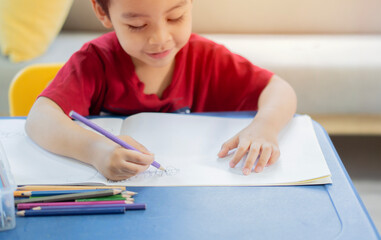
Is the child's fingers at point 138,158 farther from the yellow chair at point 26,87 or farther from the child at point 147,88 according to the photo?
the yellow chair at point 26,87

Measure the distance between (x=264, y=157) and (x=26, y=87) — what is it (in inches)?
21.8

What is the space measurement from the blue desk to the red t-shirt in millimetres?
342

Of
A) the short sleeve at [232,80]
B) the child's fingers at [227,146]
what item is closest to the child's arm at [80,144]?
the child's fingers at [227,146]

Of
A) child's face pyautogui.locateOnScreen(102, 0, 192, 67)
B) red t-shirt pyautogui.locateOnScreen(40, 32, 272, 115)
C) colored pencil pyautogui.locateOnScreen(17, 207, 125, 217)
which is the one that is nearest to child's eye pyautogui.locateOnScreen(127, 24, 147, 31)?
child's face pyautogui.locateOnScreen(102, 0, 192, 67)

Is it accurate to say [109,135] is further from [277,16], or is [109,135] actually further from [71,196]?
[277,16]

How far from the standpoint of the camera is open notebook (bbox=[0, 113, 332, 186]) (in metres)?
0.69

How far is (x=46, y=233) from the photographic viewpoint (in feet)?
1.87

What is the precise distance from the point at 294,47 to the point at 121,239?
1.50 metres

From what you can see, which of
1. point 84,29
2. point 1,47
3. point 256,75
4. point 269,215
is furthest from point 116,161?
point 84,29

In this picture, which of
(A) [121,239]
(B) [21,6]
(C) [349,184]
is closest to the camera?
(A) [121,239]

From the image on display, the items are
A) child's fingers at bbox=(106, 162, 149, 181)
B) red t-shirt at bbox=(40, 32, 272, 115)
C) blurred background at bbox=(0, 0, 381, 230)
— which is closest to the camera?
child's fingers at bbox=(106, 162, 149, 181)

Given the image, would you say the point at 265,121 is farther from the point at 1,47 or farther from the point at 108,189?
the point at 1,47

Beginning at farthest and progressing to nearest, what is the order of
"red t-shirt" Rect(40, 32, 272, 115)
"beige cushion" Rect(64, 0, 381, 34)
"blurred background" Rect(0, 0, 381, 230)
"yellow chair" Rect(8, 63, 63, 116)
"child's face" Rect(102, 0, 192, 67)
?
"beige cushion" Rect(64, 0, 381, 34)
"blurred background" Rect(0, 0, 381, 230)
"yellow chair" Rect(8, 63, 63, 116)
"red t-shirt" Rect(40, 32, 272, 115)
"child's face" Rect(102, 0, 192, 67)

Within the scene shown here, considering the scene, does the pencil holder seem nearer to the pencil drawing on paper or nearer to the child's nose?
the pencil drawing on paper
